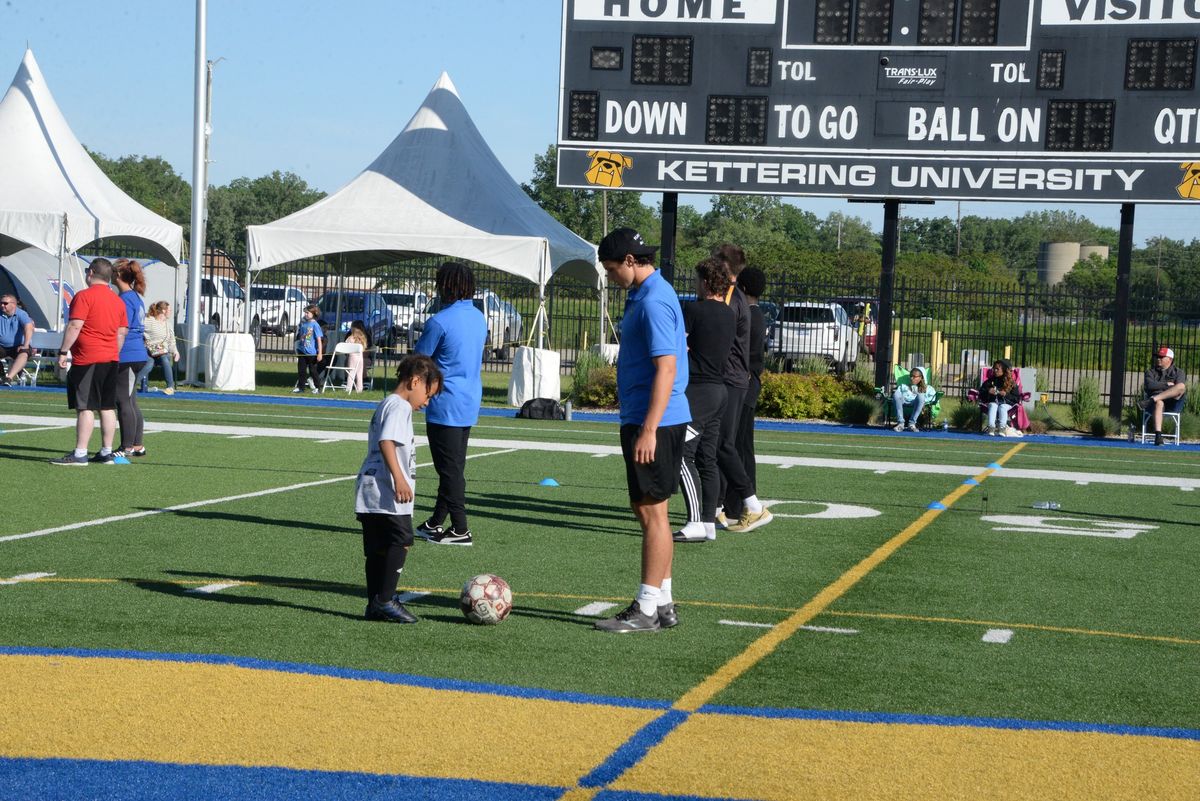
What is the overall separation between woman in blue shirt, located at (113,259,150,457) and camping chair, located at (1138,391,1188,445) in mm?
14854

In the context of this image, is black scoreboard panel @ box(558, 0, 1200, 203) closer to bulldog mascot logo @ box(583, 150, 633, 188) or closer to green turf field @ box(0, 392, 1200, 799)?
bulldog mascot logo @ box(583, 150, 633, 188)

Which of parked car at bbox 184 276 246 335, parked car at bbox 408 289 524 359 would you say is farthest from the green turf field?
parked car at bbox 408 289 524 359

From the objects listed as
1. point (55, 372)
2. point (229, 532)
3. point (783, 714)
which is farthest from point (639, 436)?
point (55, 372)

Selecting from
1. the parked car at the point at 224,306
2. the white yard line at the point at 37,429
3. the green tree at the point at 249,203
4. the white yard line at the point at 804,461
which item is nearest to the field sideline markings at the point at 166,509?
the white yard line at the point at 804,461

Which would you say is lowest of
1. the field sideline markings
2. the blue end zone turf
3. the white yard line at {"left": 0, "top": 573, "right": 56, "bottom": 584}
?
the blue end zone turf

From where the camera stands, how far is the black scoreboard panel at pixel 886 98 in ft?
71.2

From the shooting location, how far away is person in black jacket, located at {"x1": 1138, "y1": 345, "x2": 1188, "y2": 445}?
21.7 meters

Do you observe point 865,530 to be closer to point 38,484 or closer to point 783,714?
point 783,714

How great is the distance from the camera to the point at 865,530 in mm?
10930

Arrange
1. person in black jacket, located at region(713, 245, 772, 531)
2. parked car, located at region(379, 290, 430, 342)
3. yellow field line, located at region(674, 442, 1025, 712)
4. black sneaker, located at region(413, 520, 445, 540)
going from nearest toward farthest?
yellow field line, located at region(674, 442, 1025, 712) < black sneaker, located at region(413, 520, 445, 540) < person in black jacket, located at region(713, 245, 772, 531) < parked car, located at region(379, 290, 430, 342)

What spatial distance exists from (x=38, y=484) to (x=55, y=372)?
51.8ft

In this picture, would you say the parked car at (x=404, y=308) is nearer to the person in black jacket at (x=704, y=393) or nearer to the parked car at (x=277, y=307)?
the parked car at (x=277, y=307)

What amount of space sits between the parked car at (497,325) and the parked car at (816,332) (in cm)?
648

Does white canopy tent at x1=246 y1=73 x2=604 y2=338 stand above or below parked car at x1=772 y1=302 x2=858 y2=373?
above
